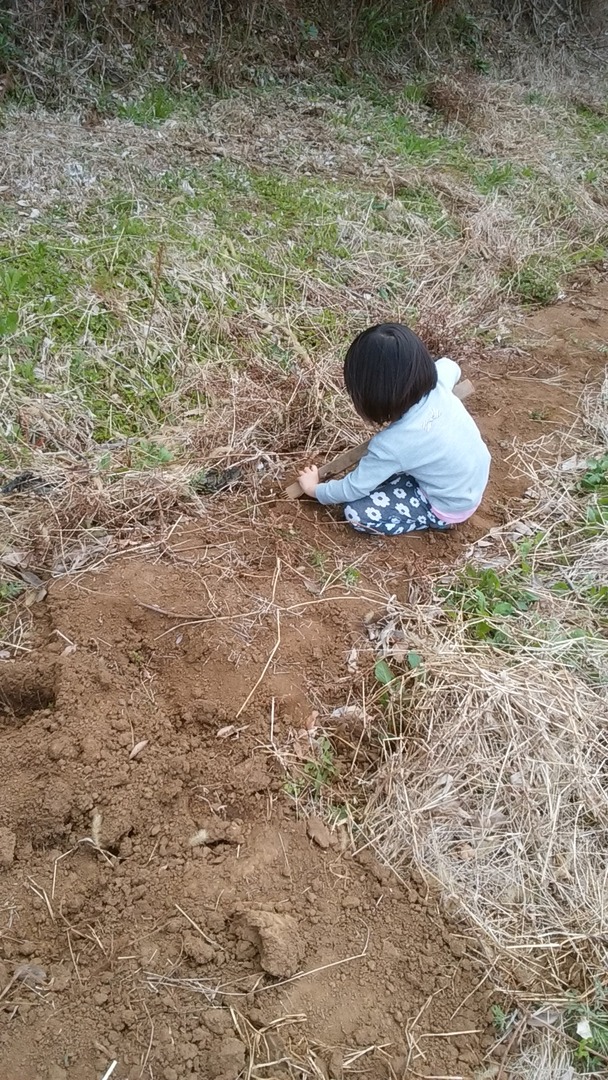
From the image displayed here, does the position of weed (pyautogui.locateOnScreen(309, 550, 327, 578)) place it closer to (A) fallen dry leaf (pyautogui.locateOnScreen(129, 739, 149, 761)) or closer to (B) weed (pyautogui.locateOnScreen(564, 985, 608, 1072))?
(A) fallen dry leaf (pyautogui.locateOnScreen(129, 739, 149, 761))

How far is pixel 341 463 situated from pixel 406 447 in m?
0.46

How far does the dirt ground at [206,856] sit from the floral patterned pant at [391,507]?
0.50 ft

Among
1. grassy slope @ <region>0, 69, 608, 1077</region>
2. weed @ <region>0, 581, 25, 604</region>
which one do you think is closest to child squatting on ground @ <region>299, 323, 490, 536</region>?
grassy slope @ <region>0, 69, 608, 1077</region>

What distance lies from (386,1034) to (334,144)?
596cm

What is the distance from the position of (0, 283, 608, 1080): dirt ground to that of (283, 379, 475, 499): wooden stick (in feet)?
1.08

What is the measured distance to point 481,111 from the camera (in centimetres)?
665

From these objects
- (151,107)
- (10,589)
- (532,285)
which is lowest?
(10,589)

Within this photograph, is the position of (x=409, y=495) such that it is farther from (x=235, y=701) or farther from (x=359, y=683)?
(x=235, y=701)

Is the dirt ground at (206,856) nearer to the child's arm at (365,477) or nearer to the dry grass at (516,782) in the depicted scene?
the dry grass at (516,782)

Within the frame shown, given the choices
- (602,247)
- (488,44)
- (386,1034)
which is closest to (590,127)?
(488,44)

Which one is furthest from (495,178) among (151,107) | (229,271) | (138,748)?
(138,748)

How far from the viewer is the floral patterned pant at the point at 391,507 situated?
9.43 feet

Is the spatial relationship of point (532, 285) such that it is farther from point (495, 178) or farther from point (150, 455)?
point (150, 455)

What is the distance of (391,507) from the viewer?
2.88 metres
